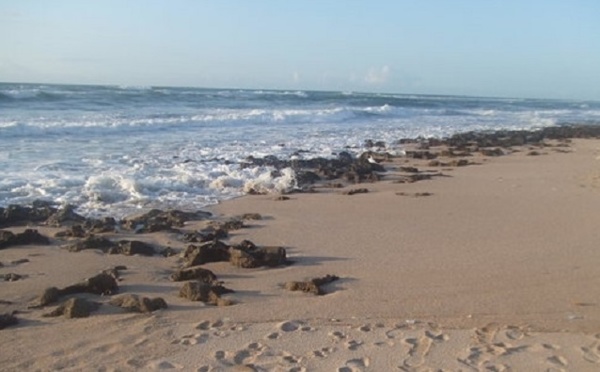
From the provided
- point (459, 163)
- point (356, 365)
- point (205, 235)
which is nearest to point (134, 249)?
point (205, 235)

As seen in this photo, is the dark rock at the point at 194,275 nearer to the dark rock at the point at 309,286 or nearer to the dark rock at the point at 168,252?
the dark rock at the point at 309,286

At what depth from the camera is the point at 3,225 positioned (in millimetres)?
6621

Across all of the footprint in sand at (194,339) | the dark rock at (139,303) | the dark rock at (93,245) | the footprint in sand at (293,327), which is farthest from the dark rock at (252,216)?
the footprint in sand at (194,339)

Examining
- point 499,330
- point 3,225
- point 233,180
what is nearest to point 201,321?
point 499,330

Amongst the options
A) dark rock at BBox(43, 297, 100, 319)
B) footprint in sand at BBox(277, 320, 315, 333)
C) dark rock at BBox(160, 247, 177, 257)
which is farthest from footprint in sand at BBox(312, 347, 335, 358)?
dark rock at BBox(160, 247, 177, 257)

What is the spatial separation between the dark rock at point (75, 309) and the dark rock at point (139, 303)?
0.56ft

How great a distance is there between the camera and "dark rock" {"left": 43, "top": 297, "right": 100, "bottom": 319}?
406 cm

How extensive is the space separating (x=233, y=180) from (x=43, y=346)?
6140 millimetres

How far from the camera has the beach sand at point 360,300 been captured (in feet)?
11.4

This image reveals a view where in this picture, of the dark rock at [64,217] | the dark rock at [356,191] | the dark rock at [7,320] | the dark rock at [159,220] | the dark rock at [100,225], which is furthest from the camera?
the dark rock at [356,191]

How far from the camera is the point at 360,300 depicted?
448 centimetres

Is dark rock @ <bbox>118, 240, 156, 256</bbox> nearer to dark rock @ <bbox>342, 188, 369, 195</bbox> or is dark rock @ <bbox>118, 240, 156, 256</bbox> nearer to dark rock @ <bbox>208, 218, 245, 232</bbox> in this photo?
dark rock @ <bbox>208, 218, 245, 232</bbox>

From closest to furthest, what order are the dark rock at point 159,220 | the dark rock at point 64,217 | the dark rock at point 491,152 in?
the dark rock at point 159,220 < the dark rock at point 64,217 < the dark rock at point 491,152

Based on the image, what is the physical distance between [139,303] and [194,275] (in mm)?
756
